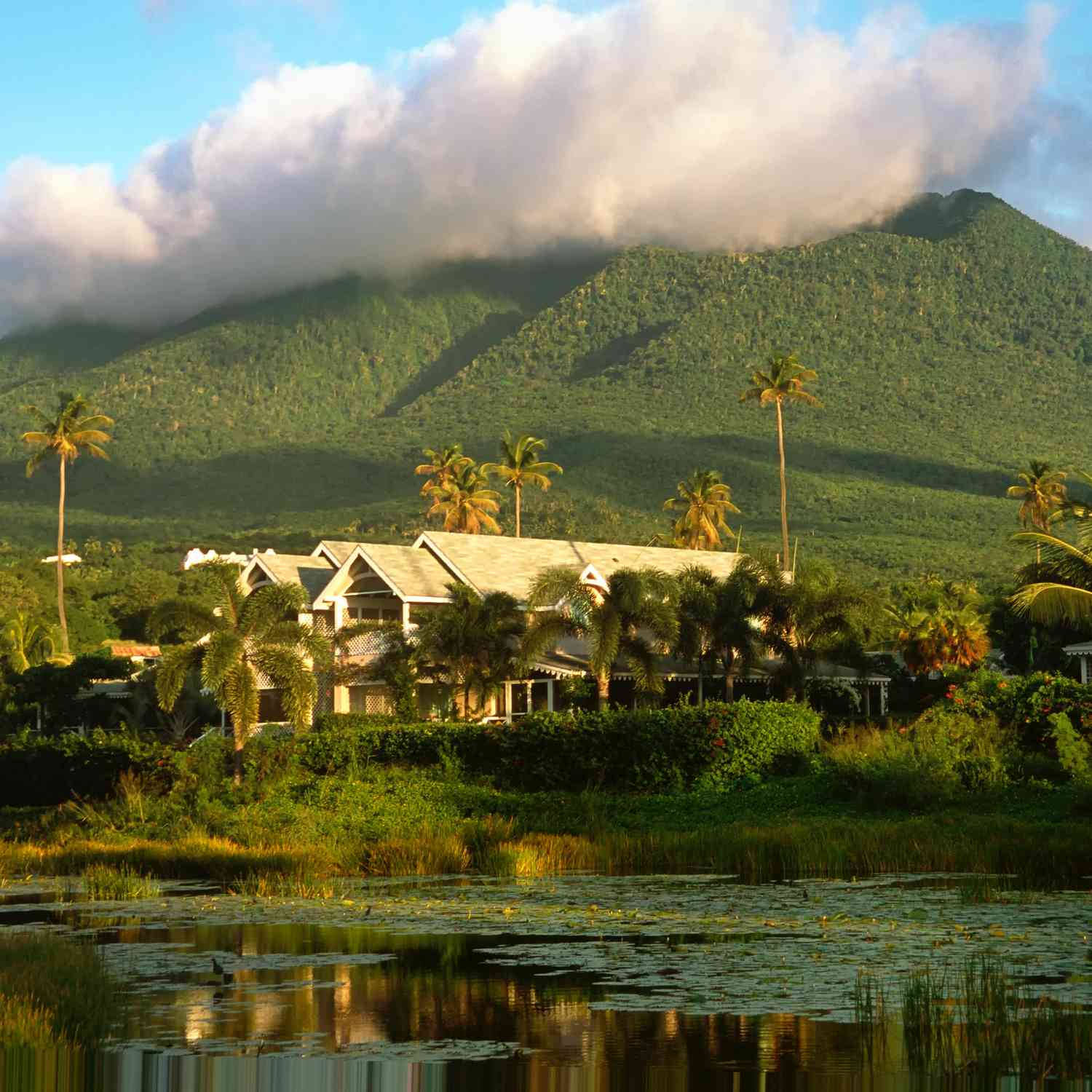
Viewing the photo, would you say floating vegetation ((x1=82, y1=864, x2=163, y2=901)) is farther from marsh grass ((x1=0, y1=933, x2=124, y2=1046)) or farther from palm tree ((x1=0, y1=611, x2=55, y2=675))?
palm tree ((x1=0, y1=611, x2=55, y2=675))

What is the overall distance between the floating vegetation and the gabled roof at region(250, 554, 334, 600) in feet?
99.2

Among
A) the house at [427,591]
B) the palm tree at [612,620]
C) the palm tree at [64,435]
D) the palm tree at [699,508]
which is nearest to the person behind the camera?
the palm tree at [612,620]

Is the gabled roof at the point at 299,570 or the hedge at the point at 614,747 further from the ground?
the gabled roof at the point at 299,570

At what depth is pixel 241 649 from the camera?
4453cm

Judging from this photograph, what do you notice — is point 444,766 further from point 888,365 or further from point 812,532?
point 888,365

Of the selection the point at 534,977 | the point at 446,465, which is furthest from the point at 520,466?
the point at 534,977

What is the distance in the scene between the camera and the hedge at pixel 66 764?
43625mm

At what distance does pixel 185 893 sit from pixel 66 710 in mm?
33710

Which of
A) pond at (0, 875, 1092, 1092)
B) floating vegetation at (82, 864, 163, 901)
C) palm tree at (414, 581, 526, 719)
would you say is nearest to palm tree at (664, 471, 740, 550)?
palm tree at (414, 581, 526, 719)

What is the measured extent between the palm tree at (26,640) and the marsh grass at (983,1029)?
224ft

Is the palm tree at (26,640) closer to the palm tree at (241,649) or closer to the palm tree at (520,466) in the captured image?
the palm tree at (520,466)

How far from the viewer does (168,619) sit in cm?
4497

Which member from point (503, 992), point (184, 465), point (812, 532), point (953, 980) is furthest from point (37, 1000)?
point (184, 465)

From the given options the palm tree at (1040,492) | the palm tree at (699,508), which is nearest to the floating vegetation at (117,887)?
the palm tree at (699,508)
